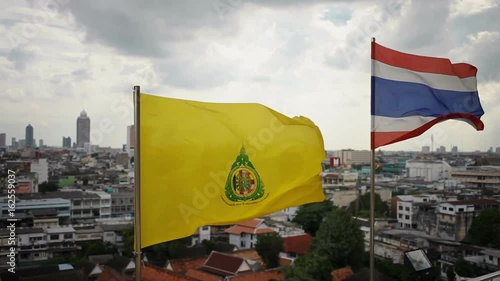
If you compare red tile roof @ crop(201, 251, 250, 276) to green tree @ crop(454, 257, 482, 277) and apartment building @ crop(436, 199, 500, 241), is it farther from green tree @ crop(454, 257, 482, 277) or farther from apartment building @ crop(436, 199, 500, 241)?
apartment building @ crop(436, 199, 500, 241)

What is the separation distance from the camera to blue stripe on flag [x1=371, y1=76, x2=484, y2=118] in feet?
8.13

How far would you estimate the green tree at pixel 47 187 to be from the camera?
2158cm

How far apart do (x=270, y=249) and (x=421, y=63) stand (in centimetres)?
1151

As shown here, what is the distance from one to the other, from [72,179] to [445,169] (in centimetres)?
2259

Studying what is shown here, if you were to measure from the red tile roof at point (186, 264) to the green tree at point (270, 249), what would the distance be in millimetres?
2291

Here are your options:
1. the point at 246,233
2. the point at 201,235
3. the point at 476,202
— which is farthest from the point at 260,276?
the point at 476,202

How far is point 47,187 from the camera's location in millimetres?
22266

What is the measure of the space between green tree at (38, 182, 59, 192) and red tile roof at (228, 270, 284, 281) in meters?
15.0

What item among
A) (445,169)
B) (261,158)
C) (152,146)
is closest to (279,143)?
(261,158)

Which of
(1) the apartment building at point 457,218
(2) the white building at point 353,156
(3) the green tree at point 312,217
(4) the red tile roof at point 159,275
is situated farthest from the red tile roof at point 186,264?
(2) the white building at point 353,156

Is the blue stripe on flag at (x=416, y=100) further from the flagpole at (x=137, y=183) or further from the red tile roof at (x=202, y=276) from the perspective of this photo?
the red tile roof at (x=202, y=276)

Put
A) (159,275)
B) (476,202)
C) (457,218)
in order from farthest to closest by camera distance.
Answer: (476,202), (457,218), (159,275)

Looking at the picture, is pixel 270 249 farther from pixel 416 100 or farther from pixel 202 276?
pixel 416 100

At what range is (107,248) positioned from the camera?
14961mm
